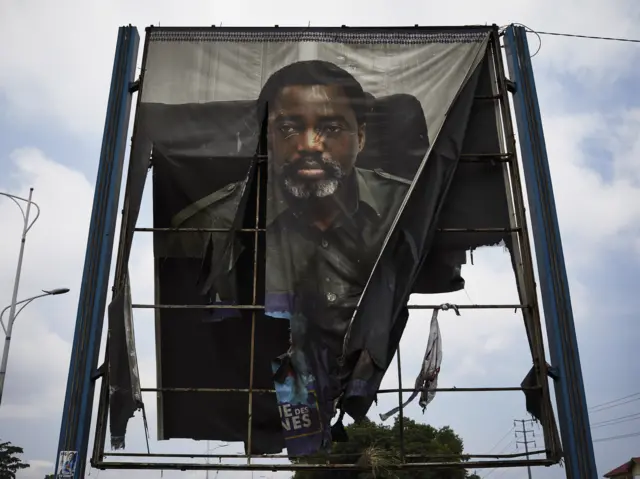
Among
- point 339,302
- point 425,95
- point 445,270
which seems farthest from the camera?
point 425,95

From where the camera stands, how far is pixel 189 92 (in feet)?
24.7

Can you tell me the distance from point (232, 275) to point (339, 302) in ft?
3.99

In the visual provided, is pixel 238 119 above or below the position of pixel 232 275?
above

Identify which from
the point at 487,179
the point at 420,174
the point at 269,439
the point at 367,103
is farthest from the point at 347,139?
the point at 269,439

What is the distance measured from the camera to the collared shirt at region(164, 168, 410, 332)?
21.3 ft

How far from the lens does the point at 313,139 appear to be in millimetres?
7293

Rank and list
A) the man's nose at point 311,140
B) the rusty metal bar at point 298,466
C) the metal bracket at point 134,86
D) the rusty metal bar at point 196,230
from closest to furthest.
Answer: the rusty metal bar at point 298,466 < the rusty metal bar at point 196,230 < the man's nose at point 311,140 < the metal bracket at point 134,86

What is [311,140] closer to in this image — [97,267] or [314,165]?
[314,165]

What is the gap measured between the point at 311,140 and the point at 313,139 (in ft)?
0.10

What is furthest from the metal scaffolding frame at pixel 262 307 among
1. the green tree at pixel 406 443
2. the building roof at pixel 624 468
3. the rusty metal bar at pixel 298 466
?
the building roof at pixel 624 468

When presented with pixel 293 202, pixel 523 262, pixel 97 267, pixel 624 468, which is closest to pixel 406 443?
pixel 624 468

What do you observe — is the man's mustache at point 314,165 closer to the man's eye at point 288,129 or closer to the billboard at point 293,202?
the billboard at point 293,202

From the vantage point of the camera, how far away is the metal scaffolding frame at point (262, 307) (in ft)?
19.6

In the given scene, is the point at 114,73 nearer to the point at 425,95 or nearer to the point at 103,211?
the point at 103,211
